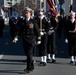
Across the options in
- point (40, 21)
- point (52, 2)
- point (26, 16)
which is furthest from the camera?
point (52, 2)

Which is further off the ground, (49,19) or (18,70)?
(49,19)

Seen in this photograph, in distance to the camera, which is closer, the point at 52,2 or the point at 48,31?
the point at 48,31

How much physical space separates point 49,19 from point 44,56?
53.8 inches

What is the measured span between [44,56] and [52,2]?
301 cm

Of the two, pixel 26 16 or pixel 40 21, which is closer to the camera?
pixel 26 16

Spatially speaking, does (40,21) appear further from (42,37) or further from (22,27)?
(22,27)

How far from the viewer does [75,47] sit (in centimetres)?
1566

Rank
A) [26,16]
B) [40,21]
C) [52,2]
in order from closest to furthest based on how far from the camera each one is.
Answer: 1. [26,16]
2. [40,21]
3. [52,2]

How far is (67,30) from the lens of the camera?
1568cm

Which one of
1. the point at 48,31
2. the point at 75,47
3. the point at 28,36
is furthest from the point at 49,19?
the point at 28,36

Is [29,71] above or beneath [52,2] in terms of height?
beneath

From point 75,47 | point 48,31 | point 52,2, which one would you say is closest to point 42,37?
point 48,31

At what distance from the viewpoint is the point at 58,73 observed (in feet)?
43.7

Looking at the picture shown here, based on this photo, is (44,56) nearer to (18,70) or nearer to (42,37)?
(42,37)
